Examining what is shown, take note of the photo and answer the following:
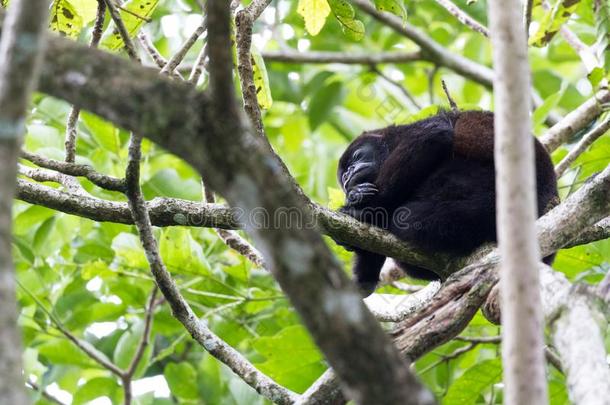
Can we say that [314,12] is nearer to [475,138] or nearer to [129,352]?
[475,138]

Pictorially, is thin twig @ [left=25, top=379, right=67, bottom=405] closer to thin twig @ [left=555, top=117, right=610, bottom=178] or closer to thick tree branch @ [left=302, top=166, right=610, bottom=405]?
thick tree branch @ [left=302, top=166, right=610, bottom=405]

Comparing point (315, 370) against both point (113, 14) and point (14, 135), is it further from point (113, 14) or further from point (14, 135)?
point (14, 135)

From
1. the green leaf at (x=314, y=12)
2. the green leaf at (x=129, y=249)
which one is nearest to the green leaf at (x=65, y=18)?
the green leaf at (x=314, y=12)

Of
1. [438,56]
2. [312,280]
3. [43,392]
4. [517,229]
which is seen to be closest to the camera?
[312,280]

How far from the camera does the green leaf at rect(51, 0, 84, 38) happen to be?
432 cm

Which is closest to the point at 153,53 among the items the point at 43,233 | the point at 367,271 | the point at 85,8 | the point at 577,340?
the point at 85,8

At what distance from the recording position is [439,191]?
4.82 metres

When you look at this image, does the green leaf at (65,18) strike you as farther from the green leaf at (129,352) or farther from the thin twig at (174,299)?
the green leaf at (129,352)

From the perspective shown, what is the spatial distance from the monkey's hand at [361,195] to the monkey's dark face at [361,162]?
0.32 m

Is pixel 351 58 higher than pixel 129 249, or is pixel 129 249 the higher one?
pixel 351 58

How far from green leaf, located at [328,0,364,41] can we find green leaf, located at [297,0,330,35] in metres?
0.06

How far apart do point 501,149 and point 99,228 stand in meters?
4.78

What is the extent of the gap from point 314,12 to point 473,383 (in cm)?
237

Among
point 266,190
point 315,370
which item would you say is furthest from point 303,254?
point 315,370
